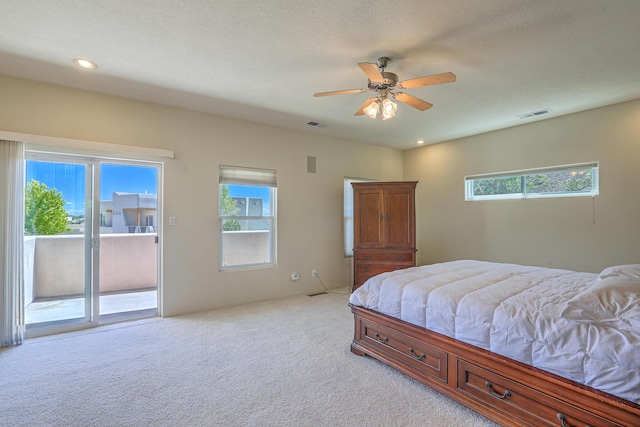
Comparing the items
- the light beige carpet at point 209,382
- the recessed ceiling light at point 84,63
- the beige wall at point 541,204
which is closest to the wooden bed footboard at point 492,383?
the light beige carpet at point 209,382

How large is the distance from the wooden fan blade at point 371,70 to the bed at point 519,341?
5.50ft

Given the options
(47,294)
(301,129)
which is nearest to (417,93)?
(301,129)

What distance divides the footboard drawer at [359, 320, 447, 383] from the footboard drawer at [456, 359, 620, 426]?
0.49 feet

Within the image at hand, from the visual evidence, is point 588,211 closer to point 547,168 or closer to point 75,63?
point 547,168

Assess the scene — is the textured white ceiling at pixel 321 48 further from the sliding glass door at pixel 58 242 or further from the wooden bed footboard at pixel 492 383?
the wooden bed footboard at pixel 492 383

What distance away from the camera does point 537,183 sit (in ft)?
14.8

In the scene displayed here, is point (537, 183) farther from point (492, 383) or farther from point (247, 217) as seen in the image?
point (247, 217)

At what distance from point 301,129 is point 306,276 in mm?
2396

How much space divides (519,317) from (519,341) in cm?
13

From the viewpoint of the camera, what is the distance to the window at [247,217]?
4.32m

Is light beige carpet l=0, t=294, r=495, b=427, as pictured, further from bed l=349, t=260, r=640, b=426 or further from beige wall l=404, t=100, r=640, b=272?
beige wall l=404, t=100, r=640, b=272

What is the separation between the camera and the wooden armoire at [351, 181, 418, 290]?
493cm

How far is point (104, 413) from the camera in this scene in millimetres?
1926

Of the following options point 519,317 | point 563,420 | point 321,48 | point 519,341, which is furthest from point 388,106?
point 563,420
